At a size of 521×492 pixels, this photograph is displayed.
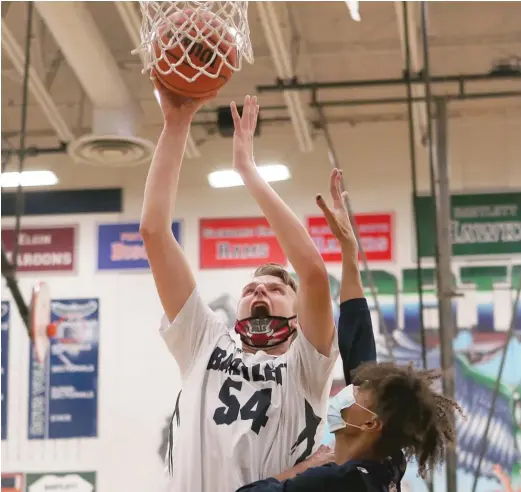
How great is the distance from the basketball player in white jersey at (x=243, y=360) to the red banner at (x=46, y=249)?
634 centimetres

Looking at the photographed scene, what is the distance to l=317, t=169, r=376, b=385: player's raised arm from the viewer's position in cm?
193

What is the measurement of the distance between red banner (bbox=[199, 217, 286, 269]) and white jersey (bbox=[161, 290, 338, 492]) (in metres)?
5.93

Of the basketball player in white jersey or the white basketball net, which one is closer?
the basketball player in white jersey

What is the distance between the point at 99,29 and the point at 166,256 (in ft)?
17.6

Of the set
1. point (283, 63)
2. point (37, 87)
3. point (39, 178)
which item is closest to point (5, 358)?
point (39, 178)

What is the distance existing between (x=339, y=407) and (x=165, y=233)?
1.75 ft

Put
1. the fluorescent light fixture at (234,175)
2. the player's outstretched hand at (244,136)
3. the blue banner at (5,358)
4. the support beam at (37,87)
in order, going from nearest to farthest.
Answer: the player's outstretched hand at (244,136)
the support beam at (37,87)
the fluorescent light fixture at (234,175)
the blue banner at (5,358)

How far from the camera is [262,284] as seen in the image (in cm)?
210

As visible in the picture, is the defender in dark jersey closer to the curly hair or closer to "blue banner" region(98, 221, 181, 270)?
the curly hair

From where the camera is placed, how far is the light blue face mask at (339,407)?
6.13 ft

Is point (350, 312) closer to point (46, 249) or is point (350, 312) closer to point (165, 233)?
point (165, 233)

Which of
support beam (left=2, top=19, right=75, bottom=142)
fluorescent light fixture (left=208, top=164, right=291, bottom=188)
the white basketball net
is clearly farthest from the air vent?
the white basketball net

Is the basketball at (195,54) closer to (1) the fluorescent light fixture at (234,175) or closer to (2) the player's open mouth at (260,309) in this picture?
(2) the player's open mouth at (260,309)

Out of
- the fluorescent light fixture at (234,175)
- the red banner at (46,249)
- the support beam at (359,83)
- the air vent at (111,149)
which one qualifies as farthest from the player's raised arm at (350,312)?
the red banner at (46,249)
